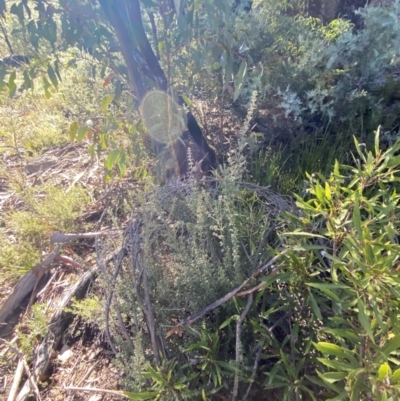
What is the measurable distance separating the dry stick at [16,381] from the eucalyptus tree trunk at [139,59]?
1350 mm

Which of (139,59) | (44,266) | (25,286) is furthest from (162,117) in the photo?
(25,286)

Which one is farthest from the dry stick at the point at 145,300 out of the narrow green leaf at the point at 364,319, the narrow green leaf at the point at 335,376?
the narrow green leaf at the point at 364,319

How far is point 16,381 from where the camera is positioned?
178cm

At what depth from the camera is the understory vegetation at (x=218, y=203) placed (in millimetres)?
1184

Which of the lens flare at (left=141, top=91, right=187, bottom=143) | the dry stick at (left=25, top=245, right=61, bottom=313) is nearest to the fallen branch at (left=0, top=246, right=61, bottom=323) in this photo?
the dry stick at (left=25, top=245, right=61, bottom=313)

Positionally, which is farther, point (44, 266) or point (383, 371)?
point (44, 266)

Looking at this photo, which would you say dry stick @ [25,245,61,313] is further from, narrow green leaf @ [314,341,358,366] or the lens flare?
narrow green leaf @ [314,341,358,366]

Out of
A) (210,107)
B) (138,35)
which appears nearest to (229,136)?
(210,107)

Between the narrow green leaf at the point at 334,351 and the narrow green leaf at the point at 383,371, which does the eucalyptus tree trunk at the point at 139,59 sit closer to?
the narrow green leaf at the point at 334,351

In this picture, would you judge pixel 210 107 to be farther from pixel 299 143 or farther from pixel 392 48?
pixel 392 48

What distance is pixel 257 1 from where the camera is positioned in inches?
130

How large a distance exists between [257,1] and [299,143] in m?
1.43

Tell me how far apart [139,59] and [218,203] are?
1328 mm

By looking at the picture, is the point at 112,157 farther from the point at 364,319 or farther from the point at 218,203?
the point at 364,319
